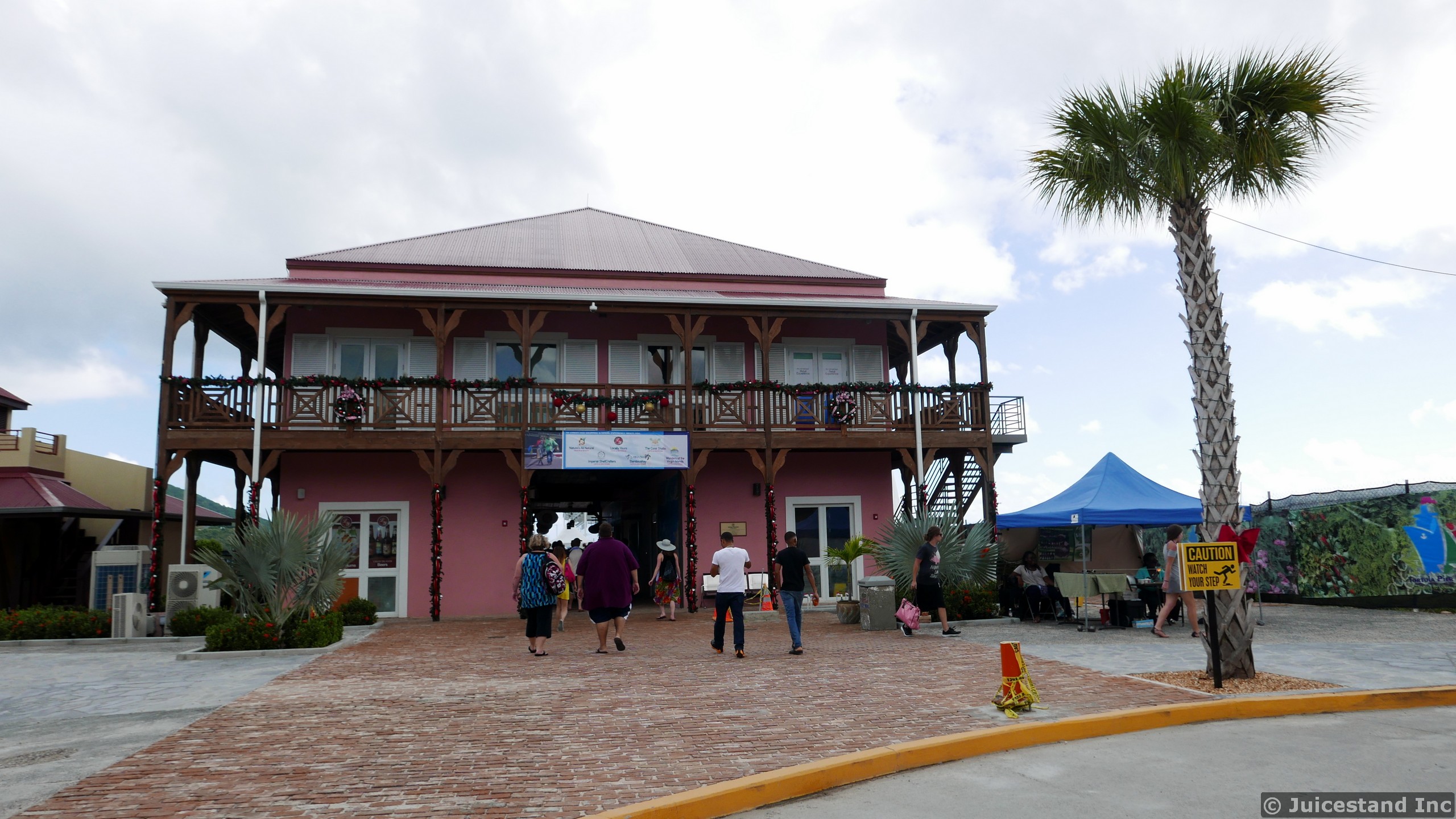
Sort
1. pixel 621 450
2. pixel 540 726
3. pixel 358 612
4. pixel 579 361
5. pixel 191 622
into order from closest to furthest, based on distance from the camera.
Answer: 1. pixel 540 726
2. pixel 191 622
3. pixel 358 612
4. pixel 621 450
5. pixel 579 361

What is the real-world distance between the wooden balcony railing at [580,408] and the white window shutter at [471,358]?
2.95ft

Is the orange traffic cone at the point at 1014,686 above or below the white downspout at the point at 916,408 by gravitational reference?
below

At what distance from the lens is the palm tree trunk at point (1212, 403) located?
8.26 metres

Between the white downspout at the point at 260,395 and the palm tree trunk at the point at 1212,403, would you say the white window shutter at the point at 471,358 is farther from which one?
the palm tree trunk at the point at 1212,403

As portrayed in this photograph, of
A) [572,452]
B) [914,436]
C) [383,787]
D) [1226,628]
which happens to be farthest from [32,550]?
[1226,628]

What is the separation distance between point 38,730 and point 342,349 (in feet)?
40.5

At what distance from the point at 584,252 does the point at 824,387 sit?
273 inches

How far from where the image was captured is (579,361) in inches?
757

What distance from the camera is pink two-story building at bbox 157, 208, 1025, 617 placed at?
55.0 feet

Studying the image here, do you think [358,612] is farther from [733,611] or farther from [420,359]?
[733,611]

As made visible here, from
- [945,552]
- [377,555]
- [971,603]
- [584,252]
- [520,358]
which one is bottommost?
[971,603]

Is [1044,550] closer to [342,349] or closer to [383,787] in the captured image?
[342,349]

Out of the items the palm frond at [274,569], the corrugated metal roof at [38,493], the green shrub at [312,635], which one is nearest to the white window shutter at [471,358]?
the palm frond at [274,569]

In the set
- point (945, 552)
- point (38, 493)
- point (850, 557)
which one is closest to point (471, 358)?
point (850, 557)
